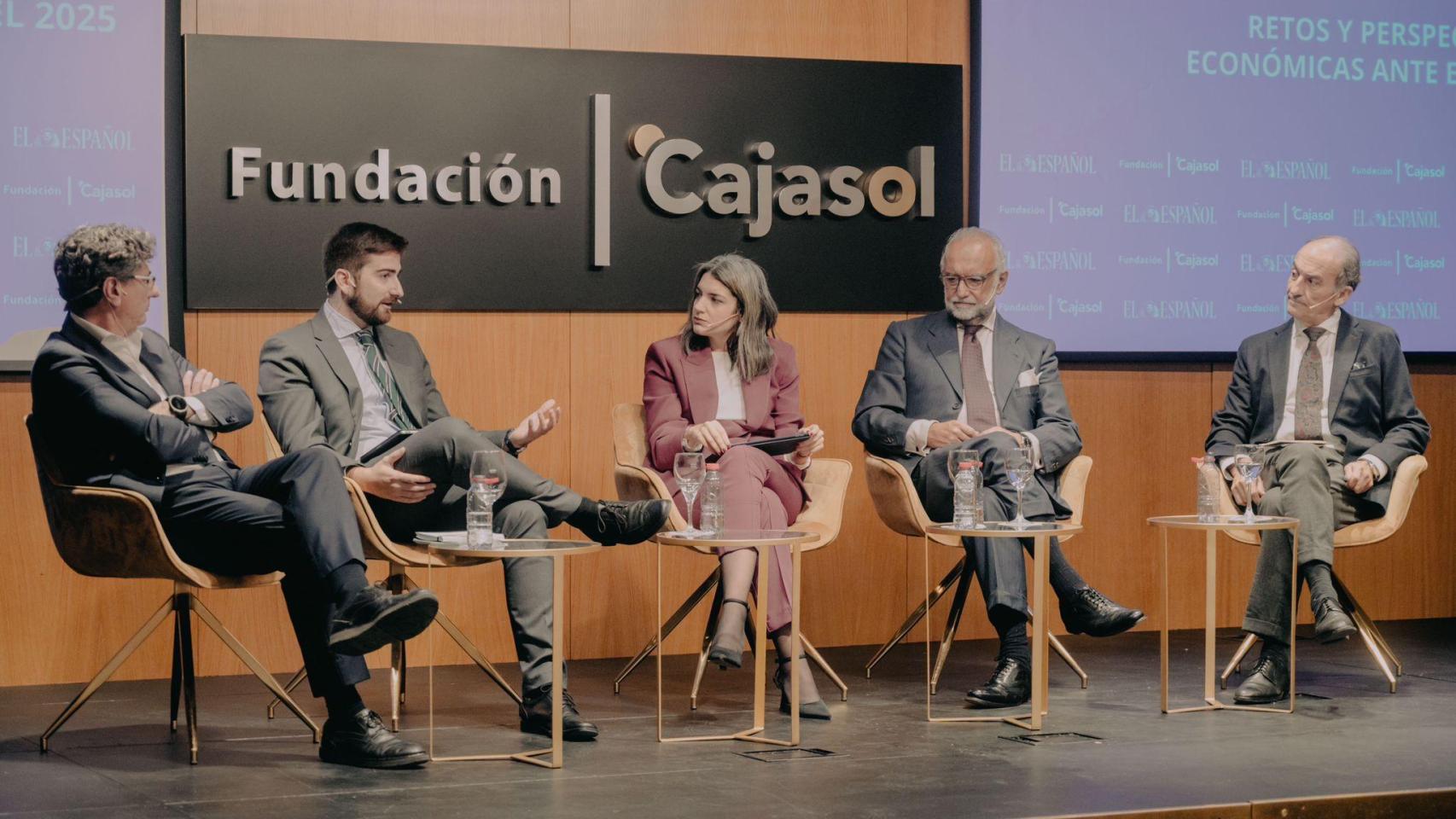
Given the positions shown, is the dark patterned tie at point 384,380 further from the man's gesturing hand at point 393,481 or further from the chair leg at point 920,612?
A: the chair leg at point 920,612

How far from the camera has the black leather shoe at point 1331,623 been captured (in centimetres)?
508

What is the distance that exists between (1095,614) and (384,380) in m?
2.15

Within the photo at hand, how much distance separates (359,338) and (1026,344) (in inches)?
83.8

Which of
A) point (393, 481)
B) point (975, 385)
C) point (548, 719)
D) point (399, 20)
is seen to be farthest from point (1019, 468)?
point (399, 20)

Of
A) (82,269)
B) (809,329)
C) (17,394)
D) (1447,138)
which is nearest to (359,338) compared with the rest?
(82,269)

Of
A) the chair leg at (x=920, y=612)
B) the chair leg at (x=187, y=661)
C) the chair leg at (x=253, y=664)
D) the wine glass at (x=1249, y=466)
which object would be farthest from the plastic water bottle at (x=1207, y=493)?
the chair leg at (x=187, y=661)

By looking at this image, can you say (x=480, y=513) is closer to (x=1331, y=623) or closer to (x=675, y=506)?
(x=675, y=506)

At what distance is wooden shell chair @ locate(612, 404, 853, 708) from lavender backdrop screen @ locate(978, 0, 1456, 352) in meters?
1.35

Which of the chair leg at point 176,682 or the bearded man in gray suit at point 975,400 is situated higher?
the bearded man in gray suit at point 975,400

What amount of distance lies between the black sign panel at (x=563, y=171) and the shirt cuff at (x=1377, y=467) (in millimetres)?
1602

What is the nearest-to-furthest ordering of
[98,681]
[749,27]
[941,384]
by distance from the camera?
[98,681], [941,384], [749,27]

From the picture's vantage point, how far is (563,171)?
19.8ft

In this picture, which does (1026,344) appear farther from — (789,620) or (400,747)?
(400,747)

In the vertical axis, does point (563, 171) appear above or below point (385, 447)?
above
